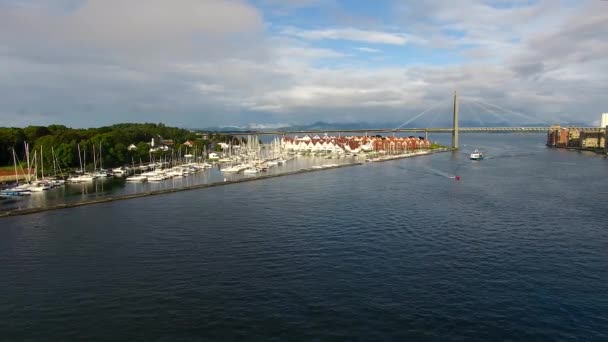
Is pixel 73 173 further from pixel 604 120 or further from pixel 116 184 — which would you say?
pixel 604 120

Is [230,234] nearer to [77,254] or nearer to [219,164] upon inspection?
[77,254]

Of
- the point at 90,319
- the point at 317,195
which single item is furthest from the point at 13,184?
the point at 90,319

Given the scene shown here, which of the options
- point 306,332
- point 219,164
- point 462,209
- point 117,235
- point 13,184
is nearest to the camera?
point 306,332

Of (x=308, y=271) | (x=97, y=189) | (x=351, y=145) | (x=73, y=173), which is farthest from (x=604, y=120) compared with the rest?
(x=308, y=271)

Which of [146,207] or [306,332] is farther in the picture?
[146,207]

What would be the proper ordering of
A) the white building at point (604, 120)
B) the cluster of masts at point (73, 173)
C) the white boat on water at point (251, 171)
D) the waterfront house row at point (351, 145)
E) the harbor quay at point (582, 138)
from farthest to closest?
the white building at point (604, 120)
the harbor quay at point (582, 138)
the waterfront house row at point (351, 145)
the white boat on water at point (251, 171)
the cluster of masts at point (73, 173)

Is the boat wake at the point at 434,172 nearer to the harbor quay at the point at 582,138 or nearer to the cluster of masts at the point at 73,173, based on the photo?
the cluster of masts at the point at 73,173

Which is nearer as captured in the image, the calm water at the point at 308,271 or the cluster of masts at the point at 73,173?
the calm water at the point at 308,271

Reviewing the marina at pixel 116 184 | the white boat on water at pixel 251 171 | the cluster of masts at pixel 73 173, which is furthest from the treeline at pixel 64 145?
the white boat on water at pixel 251 171

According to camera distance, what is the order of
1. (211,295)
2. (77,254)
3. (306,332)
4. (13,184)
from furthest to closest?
(13,184), (77,254), (211,295), (306,332)

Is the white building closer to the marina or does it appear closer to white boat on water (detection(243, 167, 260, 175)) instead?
the marina
